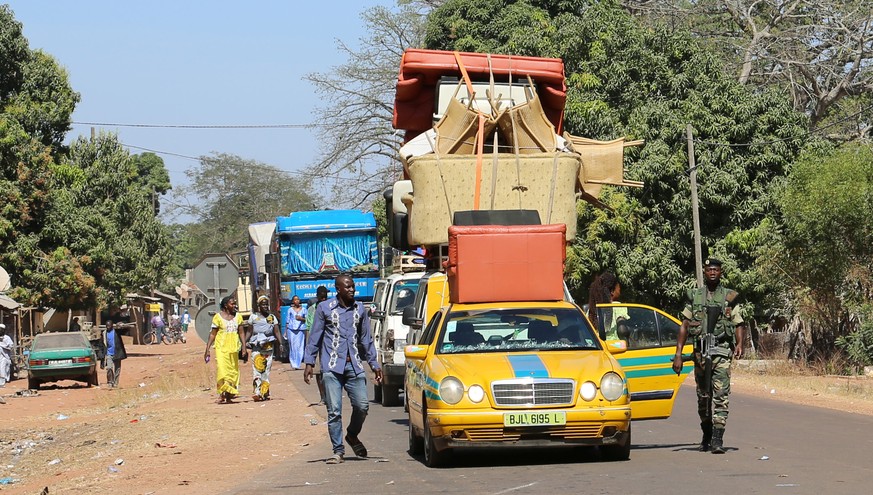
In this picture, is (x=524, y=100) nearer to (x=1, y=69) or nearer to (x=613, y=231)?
(x=613, y=231)

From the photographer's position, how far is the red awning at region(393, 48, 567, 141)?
2041 cm

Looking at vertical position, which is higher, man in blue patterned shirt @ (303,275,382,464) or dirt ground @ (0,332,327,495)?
man in blue patterned shirt @ (303,275,382,464)

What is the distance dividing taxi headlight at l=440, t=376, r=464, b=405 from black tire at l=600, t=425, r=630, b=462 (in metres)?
1.55

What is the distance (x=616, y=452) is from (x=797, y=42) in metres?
35.2

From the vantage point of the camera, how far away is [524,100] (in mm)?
20438

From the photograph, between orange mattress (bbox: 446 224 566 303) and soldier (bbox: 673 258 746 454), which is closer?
soldier (bbox: 673 258 746 454)

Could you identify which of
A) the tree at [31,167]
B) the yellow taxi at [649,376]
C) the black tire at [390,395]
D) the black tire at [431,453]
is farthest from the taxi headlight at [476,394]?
the tree at [31,167]

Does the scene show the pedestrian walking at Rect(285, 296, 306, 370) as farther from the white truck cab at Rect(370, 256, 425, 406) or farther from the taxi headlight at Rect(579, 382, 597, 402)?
the taxi headlight at Rect(579, 382, 597, 402)

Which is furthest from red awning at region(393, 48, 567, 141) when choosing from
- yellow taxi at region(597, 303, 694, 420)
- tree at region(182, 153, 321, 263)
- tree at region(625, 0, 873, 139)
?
tree at region(182, 153, 321, 263)

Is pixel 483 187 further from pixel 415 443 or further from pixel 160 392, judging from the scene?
pixel 160 392

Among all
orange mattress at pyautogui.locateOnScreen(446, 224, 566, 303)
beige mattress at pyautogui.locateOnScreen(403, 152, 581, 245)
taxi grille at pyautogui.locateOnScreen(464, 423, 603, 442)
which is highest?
beige mattress at pyautogui.locateOnScreen(403, 152, 581, 245)

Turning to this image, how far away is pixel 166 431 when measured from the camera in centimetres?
1828

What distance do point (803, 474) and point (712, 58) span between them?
91.0 ft

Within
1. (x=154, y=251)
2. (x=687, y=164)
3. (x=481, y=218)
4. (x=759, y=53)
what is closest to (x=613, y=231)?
(x=687, y=164)
